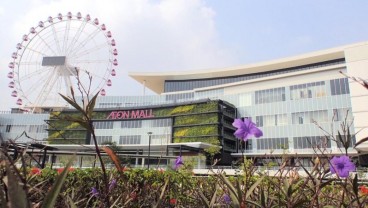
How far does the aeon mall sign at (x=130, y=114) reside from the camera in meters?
51.7

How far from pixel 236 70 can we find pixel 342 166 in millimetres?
53524

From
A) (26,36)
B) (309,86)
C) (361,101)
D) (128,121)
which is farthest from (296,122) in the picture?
(26,36)

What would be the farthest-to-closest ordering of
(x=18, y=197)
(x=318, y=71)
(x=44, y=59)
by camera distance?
(x=44, y=59)
(x=318, y=71)
(x=18, y=197)

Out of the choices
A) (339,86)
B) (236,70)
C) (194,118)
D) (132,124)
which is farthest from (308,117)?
(132,124)

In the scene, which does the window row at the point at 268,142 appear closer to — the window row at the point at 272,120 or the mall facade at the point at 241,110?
the mall facade at the point at 241,110

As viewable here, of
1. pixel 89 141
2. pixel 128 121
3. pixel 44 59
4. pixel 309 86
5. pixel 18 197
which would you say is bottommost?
pixel 18 197

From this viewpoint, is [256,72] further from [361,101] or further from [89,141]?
[89,141]

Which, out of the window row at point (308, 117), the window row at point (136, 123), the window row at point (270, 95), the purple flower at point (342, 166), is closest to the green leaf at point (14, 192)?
the purple flower at point (342, 166)

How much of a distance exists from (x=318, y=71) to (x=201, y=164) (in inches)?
784

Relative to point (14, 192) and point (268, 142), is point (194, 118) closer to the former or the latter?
point (268, 142)

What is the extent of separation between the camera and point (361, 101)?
1345 inches

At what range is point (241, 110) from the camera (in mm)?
45438

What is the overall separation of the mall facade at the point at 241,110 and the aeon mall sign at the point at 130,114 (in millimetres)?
172

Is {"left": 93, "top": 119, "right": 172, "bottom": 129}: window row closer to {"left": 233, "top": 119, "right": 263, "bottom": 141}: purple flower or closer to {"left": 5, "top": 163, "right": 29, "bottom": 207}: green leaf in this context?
{"left": 233, "top": 119, "right": 263, "bottom": 141}: purple flower
